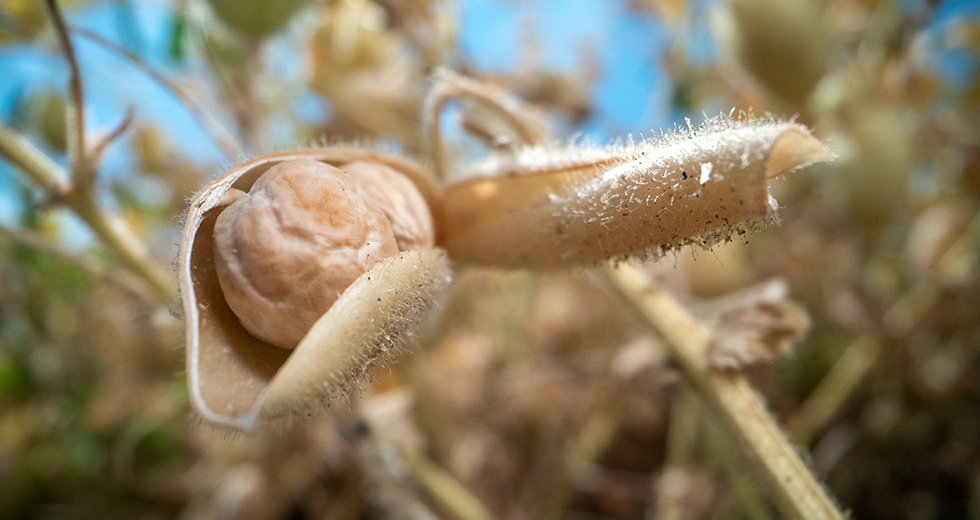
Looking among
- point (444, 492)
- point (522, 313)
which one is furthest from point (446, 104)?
point (522, 313)

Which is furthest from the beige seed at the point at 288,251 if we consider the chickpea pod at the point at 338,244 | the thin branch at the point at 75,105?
the thin branch at the point at 75,105

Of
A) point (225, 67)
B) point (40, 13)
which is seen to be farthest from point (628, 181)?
point (40, 13)

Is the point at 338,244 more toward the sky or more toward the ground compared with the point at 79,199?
more toward the ground

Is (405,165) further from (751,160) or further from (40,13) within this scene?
(40,13)

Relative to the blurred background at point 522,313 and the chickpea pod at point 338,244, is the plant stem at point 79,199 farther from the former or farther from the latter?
the chickpea pod at point 338,244

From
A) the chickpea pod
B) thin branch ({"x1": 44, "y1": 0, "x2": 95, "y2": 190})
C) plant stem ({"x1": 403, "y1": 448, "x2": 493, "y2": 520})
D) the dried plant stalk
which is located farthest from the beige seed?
plant stem ({"x1": 403, "y1": 448, "x2": 493, "y2": 520})

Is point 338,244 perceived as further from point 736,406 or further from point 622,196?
point 736,406
